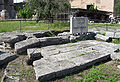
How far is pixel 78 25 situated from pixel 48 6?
10.9 metres

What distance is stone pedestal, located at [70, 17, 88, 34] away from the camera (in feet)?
26.0

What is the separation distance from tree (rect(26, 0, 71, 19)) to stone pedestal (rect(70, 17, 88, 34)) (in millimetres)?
10282

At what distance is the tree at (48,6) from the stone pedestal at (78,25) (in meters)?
10.3

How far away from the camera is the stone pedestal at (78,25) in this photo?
7.91 meters

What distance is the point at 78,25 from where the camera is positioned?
813cm

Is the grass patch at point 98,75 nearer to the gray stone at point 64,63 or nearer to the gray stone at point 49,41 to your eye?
the gray stone at point 64,63

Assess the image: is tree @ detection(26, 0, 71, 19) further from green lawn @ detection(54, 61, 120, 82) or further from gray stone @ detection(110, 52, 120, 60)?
green lawn @ detection(54, 61, 120, 82)

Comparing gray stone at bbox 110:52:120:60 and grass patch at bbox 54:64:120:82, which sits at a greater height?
gray stone at bbox 110:52:120:60

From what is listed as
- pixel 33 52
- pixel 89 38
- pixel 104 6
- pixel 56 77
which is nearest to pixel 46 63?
pixel 56 77

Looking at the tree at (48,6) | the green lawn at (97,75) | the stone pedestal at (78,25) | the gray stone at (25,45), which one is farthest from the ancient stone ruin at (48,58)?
the tree at (48,6)

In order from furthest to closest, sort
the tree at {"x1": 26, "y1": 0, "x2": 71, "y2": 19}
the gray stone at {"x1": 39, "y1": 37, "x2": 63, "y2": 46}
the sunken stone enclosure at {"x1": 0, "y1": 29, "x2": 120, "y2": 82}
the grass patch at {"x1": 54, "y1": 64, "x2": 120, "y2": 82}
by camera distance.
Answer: the tree at {"x1": 26, "y1": 0, "x2": 71, "y2": 19} < the gray stone at {"x1": 39, "y1": 37, "x2": 63, "y2": 46} < the sunken stone enclosure at {"x1": 0, "y1": 29, "x2": 120, "y2": 82} < the grass patch at {"x1": 54, "y1": 64, "x2": 120, "y2": 82}

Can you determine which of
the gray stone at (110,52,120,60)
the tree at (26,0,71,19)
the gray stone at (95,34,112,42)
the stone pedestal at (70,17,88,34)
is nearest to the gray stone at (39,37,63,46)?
the stone pedestal at (70,17,88,34)

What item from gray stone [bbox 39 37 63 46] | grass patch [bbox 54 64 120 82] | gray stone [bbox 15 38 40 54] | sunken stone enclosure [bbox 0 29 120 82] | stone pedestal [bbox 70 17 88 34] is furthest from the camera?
stone pedestal [bbox 70 17 88 34]

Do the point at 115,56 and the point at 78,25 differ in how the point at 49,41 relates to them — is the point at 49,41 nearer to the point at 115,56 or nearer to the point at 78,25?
the point at 78,25
